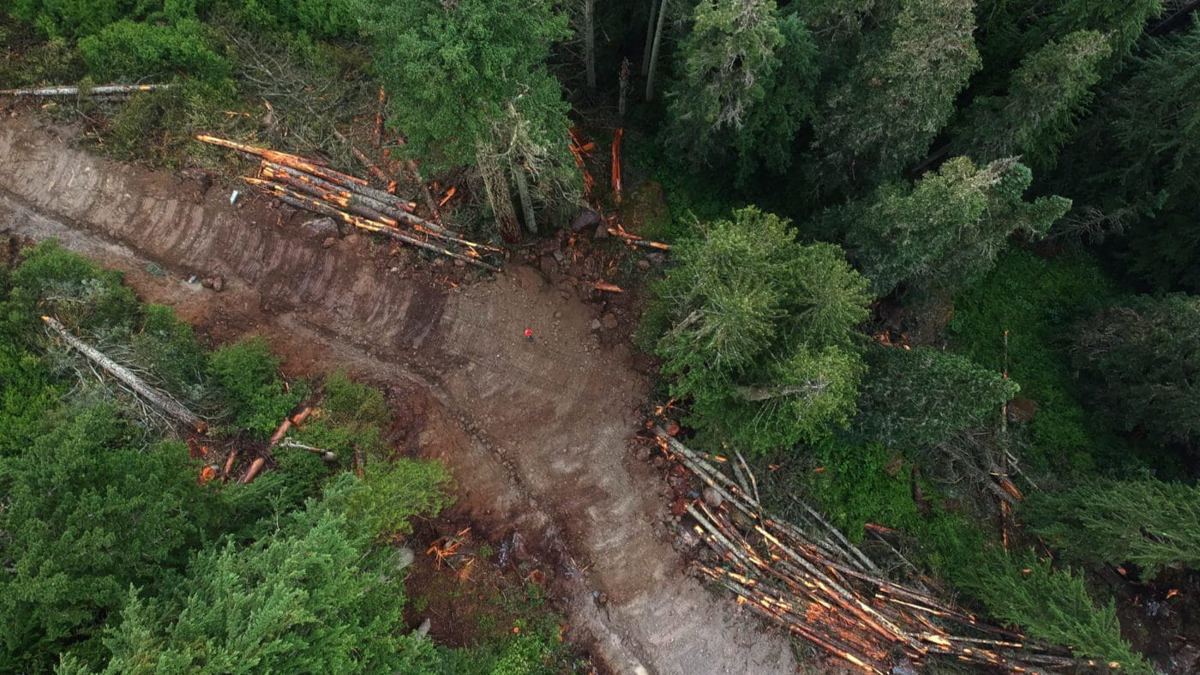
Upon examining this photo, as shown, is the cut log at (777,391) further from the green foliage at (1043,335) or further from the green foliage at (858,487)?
the green foliage at (1043,335)

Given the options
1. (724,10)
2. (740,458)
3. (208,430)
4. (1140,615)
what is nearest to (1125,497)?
(1140,615)

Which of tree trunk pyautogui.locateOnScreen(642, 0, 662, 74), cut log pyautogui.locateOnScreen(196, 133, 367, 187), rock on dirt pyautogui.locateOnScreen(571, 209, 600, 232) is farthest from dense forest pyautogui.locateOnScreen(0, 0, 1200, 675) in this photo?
rock on dirt pyautogui.locateOnScreen(571, 209, 600, 232)

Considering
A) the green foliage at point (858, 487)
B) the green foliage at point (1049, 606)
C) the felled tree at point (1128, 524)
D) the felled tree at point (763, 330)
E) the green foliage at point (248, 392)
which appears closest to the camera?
the felled tree at point (763, 330)

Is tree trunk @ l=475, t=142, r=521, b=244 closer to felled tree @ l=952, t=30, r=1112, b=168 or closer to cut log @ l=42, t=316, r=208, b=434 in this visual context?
cut log @ l=42, t=316, r=208, b=434

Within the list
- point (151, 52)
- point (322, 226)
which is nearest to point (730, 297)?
point (322, 226)

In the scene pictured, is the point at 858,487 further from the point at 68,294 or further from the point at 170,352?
the point at 68,294

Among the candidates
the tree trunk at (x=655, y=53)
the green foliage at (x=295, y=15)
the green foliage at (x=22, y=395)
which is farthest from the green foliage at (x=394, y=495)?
the green foliage at (x=295, y=15)

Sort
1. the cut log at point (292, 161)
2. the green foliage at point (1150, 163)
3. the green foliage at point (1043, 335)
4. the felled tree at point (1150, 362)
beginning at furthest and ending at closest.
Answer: the green foliage at point (1043, 335)
the cut log at point (292, 161)
the green foliage at point (1150, 163)
the felled tree at point (1150, 362)
